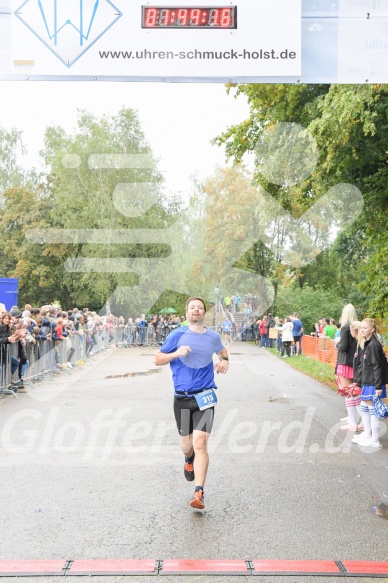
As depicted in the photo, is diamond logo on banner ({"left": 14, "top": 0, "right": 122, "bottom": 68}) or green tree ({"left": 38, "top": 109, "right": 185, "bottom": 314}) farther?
green tree ({"left": 38, "top": 109, "right": 185, "bottom": 314})

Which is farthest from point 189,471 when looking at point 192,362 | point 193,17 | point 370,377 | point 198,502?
point 193,17

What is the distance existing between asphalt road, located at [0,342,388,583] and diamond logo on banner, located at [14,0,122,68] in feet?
13.2

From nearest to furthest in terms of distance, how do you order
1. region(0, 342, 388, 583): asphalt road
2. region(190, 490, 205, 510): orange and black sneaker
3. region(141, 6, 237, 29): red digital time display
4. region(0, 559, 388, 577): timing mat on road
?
region(0, 559, 388, 577): timing mat on road → region(0, 342, 388, 583): asphalt road → region(190, 490, 205, 510): orange and black sneaker → region(141, 6, 237, 29): red digital time display

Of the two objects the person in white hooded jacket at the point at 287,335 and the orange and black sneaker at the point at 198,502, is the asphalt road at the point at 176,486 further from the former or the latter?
the person in white hooded jacket at the point at 287,335

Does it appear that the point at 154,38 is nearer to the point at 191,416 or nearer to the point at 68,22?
the point at 68,22

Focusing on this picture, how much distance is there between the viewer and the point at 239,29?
7.44 metres

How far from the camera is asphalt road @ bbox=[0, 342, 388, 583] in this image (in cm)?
521

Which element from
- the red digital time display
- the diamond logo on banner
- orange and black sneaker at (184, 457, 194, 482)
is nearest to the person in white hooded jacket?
the red digital time display

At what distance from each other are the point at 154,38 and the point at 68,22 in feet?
2.80

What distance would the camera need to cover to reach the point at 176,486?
23.0 feet

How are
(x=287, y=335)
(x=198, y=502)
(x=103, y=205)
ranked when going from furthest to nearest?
(x=103, y=205) < (x=287, y=335) < (x=198, y=502)

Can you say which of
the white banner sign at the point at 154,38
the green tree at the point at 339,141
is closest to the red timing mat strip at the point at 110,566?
the white banner sign at the point at 154,38

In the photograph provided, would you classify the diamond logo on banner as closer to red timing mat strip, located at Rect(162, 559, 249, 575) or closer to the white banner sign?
the white banner sign

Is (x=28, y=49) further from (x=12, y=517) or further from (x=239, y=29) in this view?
(x=12, y=517)
